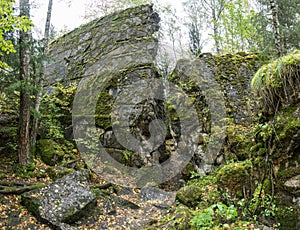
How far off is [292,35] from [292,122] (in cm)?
833

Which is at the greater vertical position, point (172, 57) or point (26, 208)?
point (172, 57)

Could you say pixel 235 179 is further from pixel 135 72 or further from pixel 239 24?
pixel 239 24

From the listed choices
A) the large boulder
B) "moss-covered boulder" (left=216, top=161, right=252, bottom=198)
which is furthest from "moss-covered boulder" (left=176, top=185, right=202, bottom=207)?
the large boulder

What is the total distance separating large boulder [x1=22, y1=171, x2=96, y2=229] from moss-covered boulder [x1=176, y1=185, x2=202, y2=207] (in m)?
1.96

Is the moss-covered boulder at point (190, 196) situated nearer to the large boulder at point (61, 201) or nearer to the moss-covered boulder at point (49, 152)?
the large boulder at point (61, 201)

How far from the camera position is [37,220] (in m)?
4.45

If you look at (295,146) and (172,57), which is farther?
(172,57)

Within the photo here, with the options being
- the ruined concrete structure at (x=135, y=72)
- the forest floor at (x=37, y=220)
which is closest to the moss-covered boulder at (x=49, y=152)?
the forest floor at (x=37, y=220)

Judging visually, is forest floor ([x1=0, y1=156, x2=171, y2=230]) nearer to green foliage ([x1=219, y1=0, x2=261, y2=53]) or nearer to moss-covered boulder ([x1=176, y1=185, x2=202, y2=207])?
moss-covered boulder ([x1=176, y1=185, x2=202, y2=207])

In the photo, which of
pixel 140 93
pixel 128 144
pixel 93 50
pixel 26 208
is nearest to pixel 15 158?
pixel 26 208

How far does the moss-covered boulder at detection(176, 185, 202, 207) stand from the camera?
212 inches

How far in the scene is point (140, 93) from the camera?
8.51m

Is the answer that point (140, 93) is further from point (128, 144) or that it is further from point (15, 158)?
point (15, 158)

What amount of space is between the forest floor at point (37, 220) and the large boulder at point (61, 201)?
15 centimetres
